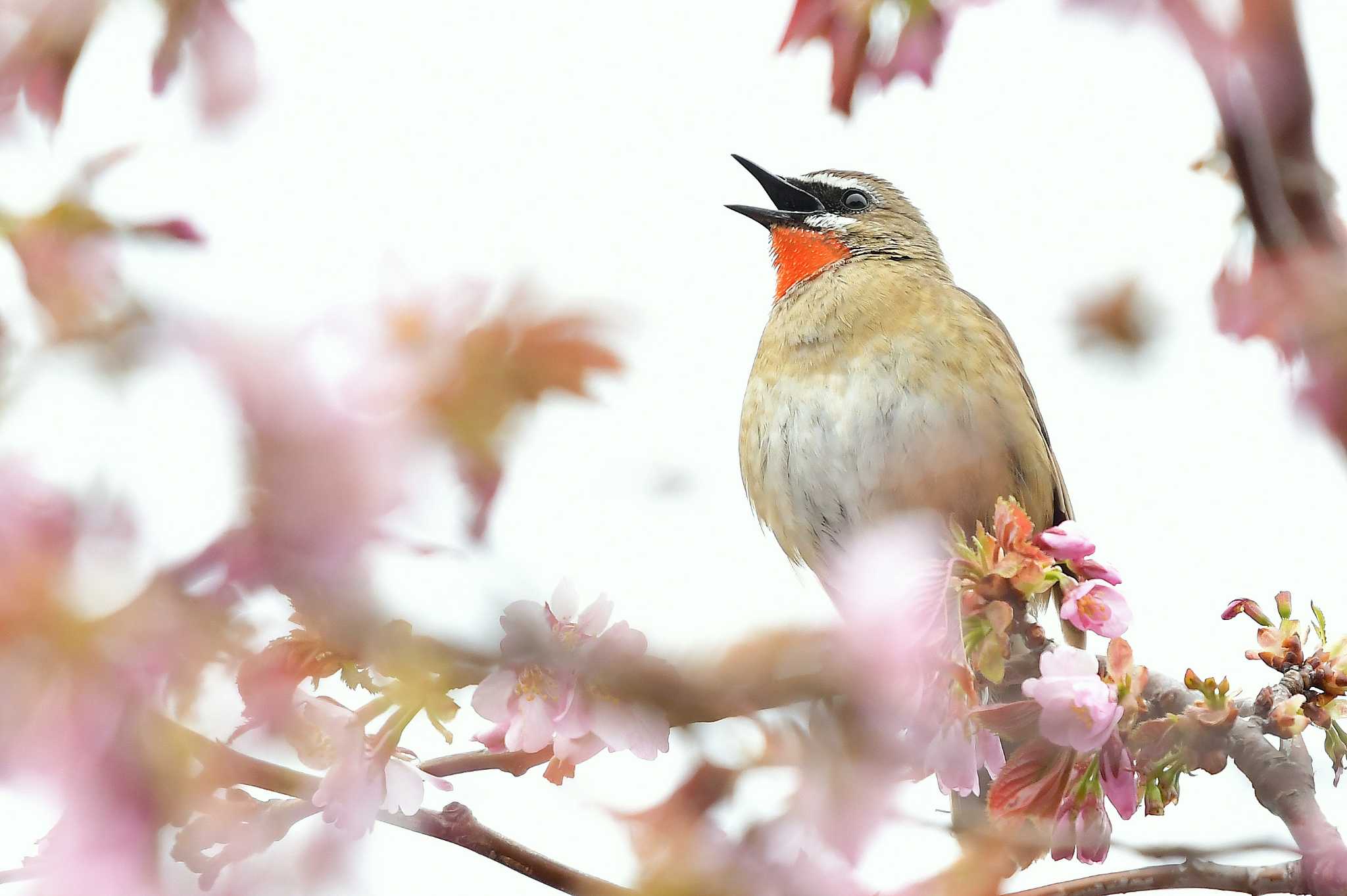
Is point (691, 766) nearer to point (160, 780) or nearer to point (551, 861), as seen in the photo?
point (551, 861)

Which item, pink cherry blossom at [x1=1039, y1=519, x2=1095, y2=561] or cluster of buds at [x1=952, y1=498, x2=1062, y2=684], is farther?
pink cherry blossom at [x1=1039, y1=519, x2=1095, y2=561]

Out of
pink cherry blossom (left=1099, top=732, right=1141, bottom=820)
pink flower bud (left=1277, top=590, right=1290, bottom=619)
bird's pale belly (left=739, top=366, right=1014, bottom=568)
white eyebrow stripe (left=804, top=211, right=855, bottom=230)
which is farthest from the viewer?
white eyebrow stripe (left=804, top=211, right=855, bottom=230)

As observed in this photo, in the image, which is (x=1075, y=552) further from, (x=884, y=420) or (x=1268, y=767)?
(x=884, y=420)

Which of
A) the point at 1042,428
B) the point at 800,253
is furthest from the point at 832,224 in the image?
the point at 1042,428

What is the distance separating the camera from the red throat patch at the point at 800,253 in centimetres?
536

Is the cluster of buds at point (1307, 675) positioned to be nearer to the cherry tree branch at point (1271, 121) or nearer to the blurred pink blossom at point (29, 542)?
the cherry tree branch at point (1271, 121)

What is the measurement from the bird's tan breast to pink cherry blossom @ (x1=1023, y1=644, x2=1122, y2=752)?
102 inches

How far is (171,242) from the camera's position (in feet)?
6.10

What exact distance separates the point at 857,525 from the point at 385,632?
3.32 m

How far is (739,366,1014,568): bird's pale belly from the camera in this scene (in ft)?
14.6

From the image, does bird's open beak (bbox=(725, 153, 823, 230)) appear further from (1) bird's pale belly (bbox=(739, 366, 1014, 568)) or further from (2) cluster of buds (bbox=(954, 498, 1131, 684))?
(2) cluster of buds (bbox=(954, 498, 1131, 684))

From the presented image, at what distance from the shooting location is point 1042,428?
502 cm

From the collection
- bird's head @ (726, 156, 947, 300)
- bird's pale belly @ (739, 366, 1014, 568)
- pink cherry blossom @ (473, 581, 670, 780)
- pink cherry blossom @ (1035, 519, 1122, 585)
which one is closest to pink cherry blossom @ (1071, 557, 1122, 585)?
pink cherry blossom @ (1035, 519, 1122, 585)

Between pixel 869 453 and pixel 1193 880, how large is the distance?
2.63m
